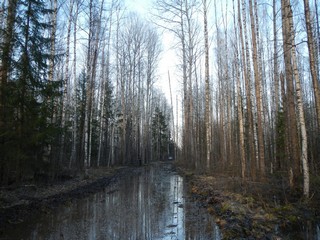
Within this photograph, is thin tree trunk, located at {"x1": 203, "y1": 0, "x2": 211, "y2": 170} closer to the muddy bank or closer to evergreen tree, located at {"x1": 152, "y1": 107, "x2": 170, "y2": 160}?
the muddy bank

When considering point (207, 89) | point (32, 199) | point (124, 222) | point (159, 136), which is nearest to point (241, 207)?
point (124, 222)

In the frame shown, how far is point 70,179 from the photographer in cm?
1215

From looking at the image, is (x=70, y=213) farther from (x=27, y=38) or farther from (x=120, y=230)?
(x=27, y=38)

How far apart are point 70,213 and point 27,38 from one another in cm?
730

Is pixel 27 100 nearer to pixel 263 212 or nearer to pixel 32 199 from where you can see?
pixel 32 199

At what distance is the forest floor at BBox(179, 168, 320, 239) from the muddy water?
404 millimetres

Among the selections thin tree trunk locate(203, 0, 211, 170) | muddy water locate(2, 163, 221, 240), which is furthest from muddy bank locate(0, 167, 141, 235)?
thin tree trunk locate(203, 0, 211, 170)

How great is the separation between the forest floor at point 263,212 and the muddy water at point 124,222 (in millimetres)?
404

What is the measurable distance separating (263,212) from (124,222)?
352 cm

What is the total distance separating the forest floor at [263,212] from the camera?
15.3 ft

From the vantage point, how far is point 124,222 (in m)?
5.73

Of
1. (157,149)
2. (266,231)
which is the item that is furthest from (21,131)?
(157,149)

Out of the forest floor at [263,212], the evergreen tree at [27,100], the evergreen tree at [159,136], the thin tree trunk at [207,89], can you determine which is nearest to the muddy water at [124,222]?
the forest floor at [263,212]

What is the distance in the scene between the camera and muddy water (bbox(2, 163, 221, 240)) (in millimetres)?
4871
